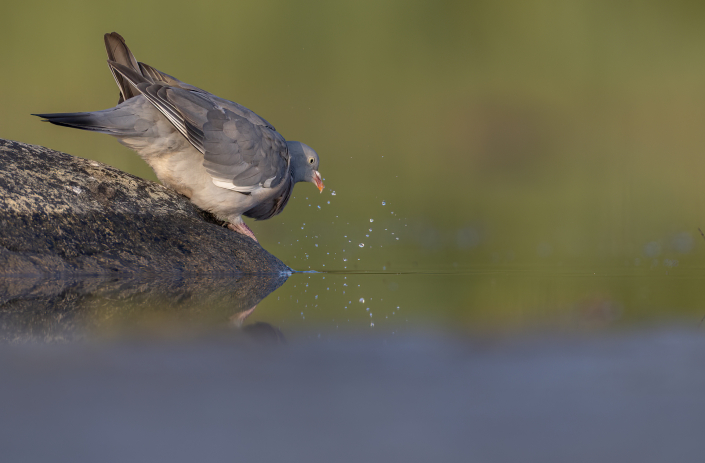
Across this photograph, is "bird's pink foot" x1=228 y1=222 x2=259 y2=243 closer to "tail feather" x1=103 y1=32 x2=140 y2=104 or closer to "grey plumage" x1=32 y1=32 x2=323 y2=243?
"grey plumage" x1=32 y1=32 x2=323 y2=243

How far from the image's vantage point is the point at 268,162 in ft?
15.5

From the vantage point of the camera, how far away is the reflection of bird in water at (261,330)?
6.35 feet

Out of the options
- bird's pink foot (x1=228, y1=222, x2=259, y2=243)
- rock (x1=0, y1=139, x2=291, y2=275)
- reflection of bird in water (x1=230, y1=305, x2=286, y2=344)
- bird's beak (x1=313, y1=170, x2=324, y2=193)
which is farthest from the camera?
bird's beak (x1=313, y1=170, x2=324, y2=193)

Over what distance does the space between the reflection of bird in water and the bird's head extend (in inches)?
120

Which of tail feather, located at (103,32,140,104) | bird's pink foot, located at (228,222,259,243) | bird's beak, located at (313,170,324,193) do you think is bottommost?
bird's pink foot, located at (228,222,259,243)

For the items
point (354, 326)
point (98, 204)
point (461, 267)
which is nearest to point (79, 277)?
point (98, 204)

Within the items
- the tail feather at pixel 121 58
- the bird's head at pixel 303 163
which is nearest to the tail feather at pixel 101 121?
the tail feather at pixel 121 58

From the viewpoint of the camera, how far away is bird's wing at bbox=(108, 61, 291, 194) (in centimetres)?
429

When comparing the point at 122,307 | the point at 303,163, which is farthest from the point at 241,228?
the point at 122,307

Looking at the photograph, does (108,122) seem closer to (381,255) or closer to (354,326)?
(354,326)

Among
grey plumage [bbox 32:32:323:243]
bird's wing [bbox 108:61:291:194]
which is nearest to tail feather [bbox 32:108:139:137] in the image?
grey plumage [bbox 32:32:323:243]

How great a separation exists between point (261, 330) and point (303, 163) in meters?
3.40

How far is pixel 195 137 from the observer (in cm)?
434

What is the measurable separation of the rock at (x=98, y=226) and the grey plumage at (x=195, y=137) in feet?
0.81
